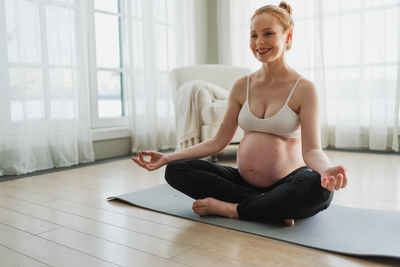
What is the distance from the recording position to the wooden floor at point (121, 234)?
1126 millimetres

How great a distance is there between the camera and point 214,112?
112 inches

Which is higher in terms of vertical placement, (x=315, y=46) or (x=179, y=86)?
(x=315, y=46)

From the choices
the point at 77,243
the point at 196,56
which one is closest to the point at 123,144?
the point at 196,56

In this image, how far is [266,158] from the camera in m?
1.44

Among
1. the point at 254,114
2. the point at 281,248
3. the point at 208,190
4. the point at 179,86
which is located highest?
the point at 179,86

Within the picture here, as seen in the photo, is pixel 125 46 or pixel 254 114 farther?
pixel 125 46

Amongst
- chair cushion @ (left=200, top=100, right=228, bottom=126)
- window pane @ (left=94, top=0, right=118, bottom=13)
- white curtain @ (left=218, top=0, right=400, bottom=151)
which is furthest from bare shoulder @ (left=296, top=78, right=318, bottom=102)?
window pane @ (left=94, top=0, right=118, bottom=13)

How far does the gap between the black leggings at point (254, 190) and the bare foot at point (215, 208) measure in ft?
0.07

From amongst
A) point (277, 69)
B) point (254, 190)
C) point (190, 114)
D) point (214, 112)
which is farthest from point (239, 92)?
point (190, 114)

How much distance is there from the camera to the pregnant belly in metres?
1.44

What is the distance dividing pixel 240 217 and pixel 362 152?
2266 millimetres

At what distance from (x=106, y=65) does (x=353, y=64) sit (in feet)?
7.17

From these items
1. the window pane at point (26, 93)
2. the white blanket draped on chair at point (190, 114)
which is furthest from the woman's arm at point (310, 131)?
the window pane at point (26, 93)

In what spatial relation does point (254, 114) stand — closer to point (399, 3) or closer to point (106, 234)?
point (106, 234)
